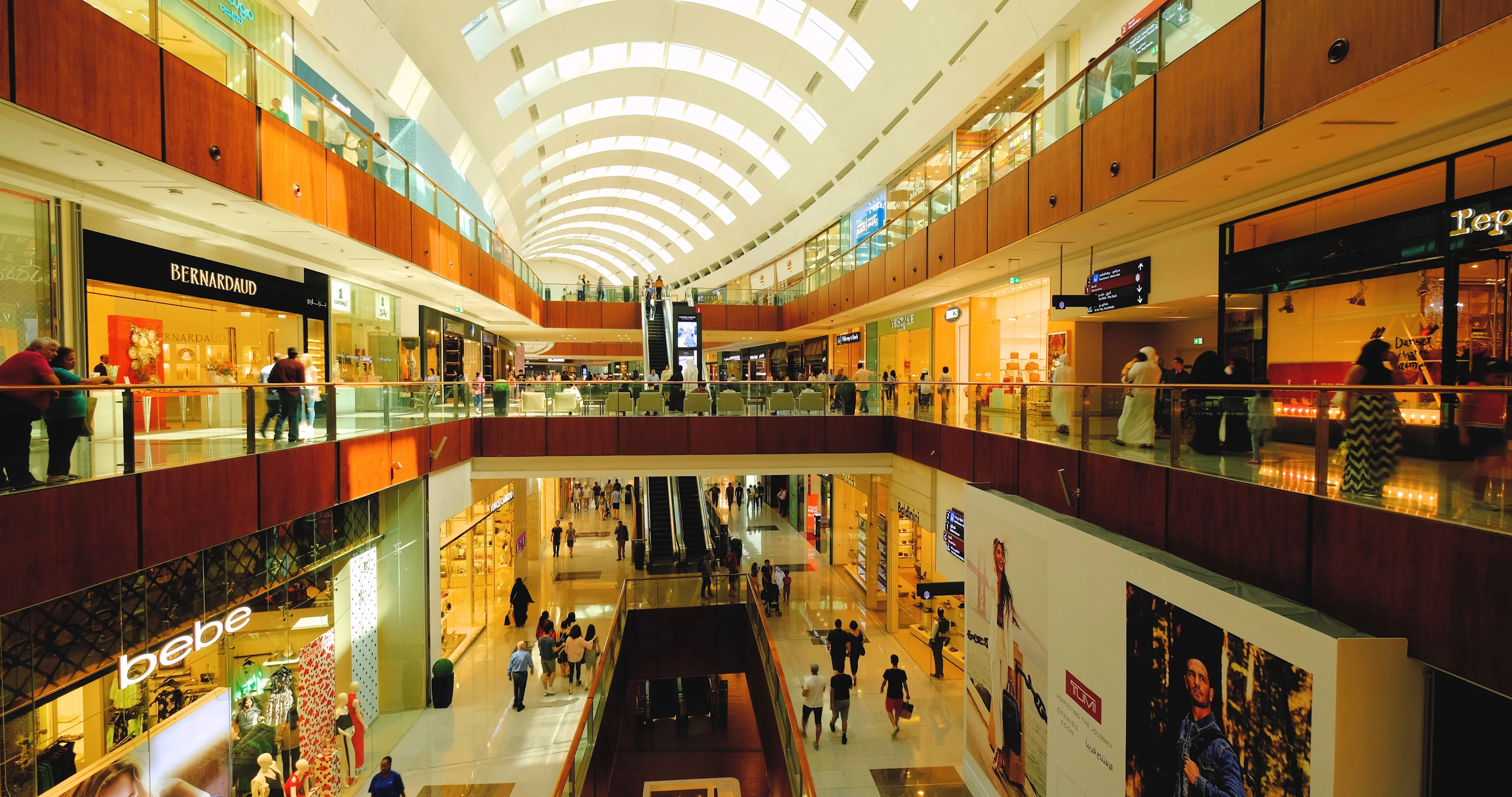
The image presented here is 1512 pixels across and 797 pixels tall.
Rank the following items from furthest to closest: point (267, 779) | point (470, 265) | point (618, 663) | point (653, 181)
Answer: point (653, 181) < point (470, 265) < point (618, 663) < point (267, 779)

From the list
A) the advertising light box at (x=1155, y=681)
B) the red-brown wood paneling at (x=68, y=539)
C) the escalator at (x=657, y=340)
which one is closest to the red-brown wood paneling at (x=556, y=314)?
the escalator at (x=657, y=340)

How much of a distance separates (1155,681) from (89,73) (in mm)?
9731

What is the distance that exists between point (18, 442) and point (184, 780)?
13.4ft

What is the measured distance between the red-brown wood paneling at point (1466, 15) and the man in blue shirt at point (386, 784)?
38.1 ft

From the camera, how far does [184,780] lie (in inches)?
256

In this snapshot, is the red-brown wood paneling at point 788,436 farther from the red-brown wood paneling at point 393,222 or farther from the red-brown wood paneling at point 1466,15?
the red-brown wood paneling at point 1466,15

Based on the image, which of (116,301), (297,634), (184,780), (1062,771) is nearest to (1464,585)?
(1062,771)

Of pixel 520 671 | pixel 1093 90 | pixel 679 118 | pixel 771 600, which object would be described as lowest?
pixel 771 600

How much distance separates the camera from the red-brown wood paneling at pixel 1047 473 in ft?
24.0

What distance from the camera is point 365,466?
8883mm

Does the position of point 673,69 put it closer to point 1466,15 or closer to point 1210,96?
point 1210,96

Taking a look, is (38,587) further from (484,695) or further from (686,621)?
(686,621)

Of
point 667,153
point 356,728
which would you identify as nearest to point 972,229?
point 356,728

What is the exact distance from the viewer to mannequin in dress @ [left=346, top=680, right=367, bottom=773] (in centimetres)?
927
